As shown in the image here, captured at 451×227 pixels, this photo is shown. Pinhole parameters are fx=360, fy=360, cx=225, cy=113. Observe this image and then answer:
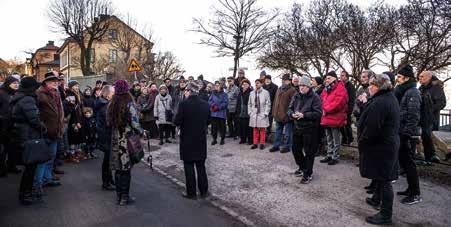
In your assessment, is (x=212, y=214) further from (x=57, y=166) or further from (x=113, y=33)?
(x=113, y=33)

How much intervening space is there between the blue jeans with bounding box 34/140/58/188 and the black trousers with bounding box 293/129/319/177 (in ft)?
14.5

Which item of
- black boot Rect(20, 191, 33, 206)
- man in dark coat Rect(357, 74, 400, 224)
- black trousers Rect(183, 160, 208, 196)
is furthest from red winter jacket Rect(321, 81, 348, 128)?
black boot Rect(20, 191, 33, 206)

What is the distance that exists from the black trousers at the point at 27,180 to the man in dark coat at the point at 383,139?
4950 mm

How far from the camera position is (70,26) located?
38156mm

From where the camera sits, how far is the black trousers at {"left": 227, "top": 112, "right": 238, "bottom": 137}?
11.5m

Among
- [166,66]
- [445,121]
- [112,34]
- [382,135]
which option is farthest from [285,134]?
[112,34]

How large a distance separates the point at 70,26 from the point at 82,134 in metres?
33.2

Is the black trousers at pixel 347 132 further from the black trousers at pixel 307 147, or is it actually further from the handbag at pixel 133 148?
the handbag at pixel 133 148

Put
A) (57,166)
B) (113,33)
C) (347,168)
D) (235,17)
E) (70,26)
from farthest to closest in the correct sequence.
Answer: (113,33) → (70,26) → (235,17) → (57,166) → (347,168)

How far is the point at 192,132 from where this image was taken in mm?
6043

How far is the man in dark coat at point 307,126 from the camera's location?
666 centimetres

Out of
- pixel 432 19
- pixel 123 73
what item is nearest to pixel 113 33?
pixel 123 73

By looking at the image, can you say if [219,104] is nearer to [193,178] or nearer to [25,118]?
[193,178]

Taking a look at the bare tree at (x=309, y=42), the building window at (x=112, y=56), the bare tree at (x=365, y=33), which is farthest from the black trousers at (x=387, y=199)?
the building window at (x=112, y=56)
